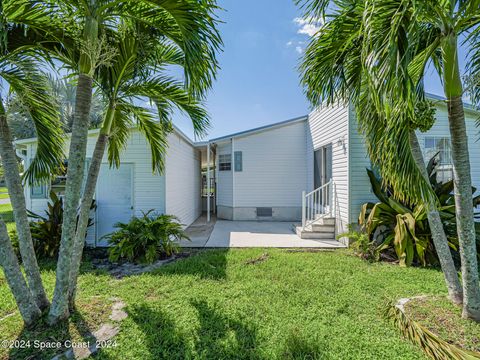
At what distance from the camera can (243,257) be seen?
568 cm

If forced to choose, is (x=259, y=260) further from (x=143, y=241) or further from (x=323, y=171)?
(x=323, y=171)

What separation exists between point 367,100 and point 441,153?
5218 mm

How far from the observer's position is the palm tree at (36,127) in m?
2.72

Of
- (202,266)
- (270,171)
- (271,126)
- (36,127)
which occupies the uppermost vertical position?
(271,126)

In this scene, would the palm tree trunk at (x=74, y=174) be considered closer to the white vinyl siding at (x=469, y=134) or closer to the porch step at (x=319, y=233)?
the porch step at (x=319, y=233)

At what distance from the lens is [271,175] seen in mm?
10711

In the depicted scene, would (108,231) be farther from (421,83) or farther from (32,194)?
(421,83)

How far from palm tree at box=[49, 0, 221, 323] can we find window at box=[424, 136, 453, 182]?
6685mm

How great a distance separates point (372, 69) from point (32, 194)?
346 inches

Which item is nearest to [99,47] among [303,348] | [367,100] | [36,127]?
[36,127]

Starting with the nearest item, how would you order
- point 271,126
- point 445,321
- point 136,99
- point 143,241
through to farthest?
point 445,321
point 136,99
point 143,241
point 271,126

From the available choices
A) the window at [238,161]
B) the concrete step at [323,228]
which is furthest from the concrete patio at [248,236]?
the window at [238,161]

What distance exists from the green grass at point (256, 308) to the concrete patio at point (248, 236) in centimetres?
138

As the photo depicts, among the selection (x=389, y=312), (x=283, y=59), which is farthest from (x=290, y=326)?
(x=283, y=59)
